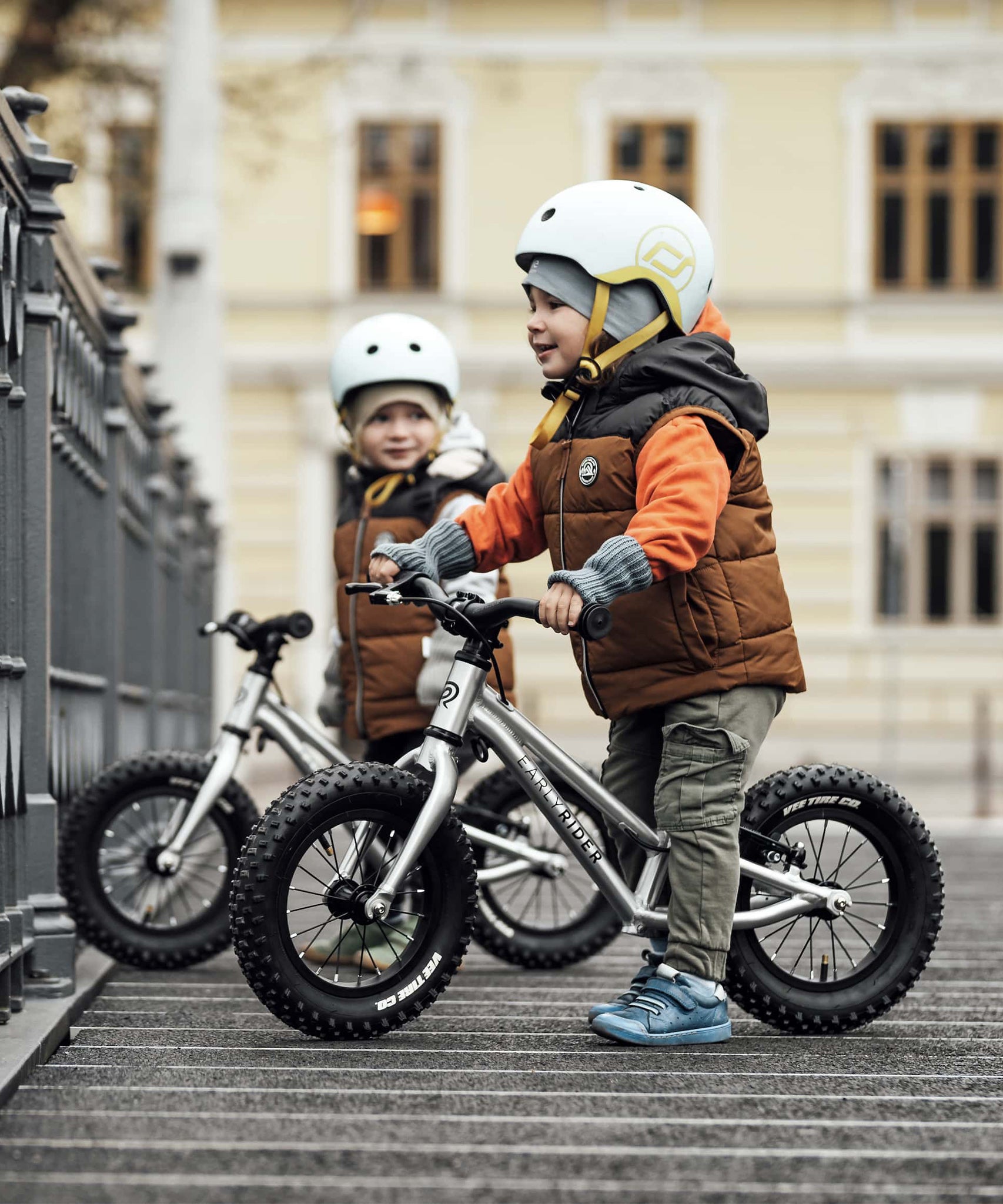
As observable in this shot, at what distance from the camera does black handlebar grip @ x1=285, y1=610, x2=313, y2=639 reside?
5352 mm

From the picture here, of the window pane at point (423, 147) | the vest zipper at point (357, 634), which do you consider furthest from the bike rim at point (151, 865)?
the window pane at point (423, 147)

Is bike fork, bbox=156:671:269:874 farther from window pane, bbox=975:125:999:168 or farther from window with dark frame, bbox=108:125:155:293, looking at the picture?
window pane, bbox=975:125:999:168

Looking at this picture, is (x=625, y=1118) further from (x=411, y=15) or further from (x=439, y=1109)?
(x=411, y=15)

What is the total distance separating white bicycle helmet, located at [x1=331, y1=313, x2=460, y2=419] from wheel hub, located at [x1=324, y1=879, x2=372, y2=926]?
1.86m

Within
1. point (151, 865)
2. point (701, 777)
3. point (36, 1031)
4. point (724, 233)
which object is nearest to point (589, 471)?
point (701, 777)

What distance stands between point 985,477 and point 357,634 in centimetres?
1899

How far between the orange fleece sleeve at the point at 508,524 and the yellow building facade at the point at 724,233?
1851 cm

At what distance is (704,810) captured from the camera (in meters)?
4.23

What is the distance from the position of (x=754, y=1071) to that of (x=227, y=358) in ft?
66.3

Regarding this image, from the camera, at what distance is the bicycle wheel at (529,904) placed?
5402 millimetres

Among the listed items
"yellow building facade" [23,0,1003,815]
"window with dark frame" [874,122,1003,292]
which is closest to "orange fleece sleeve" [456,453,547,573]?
"yellow building facade" [23,0,1003,815]

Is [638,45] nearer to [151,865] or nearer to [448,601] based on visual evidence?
[151,865]

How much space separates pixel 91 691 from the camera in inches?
244

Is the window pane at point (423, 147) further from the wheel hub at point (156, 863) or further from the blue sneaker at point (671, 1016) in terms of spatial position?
the blue sneaker at point (671, 1016)
